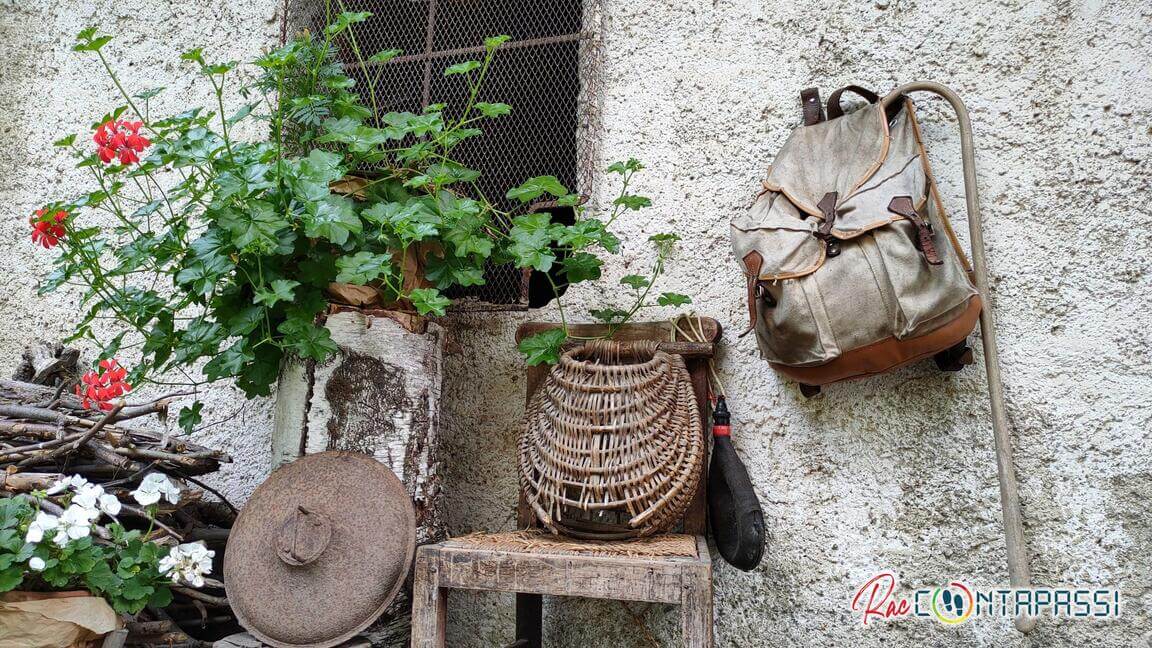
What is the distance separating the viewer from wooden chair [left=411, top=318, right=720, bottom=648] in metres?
1.45

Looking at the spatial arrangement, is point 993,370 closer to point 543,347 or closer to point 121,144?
point 543,347

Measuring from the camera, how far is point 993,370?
1.66m

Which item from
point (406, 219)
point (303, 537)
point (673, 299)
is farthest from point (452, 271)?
point (303, 537)

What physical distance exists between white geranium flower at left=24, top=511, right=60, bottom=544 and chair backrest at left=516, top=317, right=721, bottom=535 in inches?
40.2

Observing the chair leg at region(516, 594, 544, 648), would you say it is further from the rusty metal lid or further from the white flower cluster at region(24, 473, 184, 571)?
the white flower cluster at region(24, 473, 184, 571)

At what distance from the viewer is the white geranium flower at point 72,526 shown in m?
1.57

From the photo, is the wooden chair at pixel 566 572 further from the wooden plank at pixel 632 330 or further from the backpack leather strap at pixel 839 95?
the backpack leather strap at pixel 839 95

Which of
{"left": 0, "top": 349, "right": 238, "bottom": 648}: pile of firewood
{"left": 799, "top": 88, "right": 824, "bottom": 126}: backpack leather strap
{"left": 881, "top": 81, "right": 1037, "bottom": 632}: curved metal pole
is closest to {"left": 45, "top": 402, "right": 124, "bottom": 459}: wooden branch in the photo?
{"left": 0, "top": 349, "right": 238, "bottom": 648}: pile of firewood

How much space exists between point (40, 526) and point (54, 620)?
204mm

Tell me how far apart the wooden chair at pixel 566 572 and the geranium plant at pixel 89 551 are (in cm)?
55

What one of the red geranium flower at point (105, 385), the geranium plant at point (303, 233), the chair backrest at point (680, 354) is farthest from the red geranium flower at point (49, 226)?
the chair backrest at point (680, 354)

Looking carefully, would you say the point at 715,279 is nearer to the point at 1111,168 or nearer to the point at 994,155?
the point at 994,155

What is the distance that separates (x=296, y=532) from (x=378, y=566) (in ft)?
0.66

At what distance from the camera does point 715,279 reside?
2.08 m
